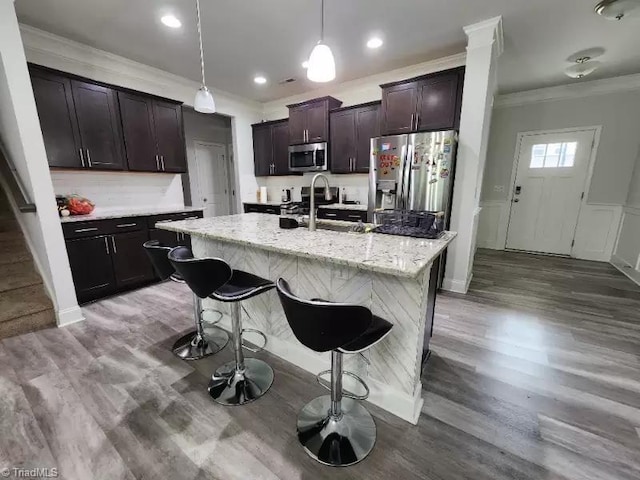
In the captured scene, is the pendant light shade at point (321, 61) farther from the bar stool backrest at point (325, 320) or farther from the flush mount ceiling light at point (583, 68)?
the flush mount ceiling light at point (583, 68)

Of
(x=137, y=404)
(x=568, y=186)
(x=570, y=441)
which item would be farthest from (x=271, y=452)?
(x=568, y=186)

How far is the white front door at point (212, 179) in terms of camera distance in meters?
5.54

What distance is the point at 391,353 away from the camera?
149cm

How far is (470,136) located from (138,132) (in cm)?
397

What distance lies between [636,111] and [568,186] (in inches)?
47.5

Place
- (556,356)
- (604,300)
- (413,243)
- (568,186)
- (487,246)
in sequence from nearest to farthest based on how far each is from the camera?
1. (413,243)
2. (556,356)
3. (604,300)
4. (568,186)
5. (487,246)

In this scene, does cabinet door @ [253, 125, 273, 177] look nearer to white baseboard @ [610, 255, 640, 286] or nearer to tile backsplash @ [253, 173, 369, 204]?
tile backsplash @ [253, 173, 369, 204]

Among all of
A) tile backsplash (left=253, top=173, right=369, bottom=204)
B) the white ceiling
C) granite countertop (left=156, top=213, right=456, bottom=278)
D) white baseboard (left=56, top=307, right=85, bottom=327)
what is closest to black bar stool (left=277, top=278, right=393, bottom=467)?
granite countertop (left=156, top=213, right=456, bottom=278)

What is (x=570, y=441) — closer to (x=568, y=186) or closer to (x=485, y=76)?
(x=485, y=76)

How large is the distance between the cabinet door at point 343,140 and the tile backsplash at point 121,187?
8.15ft

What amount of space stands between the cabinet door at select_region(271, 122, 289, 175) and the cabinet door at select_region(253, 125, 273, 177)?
10 cm

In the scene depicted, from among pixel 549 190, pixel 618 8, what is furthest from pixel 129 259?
pixel 549 190

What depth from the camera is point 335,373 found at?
1.33m

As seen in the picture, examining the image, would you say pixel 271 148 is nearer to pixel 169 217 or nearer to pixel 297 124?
pixel 297 124
